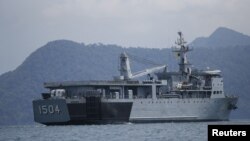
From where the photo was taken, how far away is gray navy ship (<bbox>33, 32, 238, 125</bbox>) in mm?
97806

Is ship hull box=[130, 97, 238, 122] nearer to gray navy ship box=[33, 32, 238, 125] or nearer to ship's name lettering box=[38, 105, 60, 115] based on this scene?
gray navy ship box=[33, 32, 238, 125]

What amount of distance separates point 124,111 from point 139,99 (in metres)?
2.53

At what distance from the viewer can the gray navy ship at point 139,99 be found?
97806 mm

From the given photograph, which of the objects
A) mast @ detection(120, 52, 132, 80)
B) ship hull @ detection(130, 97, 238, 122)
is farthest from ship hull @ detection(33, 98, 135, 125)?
mast @ detection(120, 52, 132, 80)

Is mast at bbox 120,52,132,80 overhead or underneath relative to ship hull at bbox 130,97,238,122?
overhead

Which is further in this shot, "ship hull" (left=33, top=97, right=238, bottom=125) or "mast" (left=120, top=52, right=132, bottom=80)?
"mast" (left=120, top=52, right=132, bottom=80)

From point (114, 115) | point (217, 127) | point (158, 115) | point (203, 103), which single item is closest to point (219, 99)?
point (203, 103)

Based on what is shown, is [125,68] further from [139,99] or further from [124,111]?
[124,111]

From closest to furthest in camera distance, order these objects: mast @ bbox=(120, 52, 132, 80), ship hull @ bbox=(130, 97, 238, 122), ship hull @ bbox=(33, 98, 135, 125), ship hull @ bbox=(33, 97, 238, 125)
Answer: ship hull @ bbox=(33, 98, 135, 125)
ship hull @ bbox=(33, 97, 238, 125)
ship hull @ bbox=(130, 97, 238, 122)
mast @ bbox=(120, 52, 132, 80)

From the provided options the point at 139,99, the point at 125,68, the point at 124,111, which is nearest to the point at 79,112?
the point at 124,111

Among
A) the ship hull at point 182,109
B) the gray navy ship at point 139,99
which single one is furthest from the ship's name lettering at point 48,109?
the ship hull at point 182,109

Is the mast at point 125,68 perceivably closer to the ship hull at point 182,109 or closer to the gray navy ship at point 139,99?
the gray navy ship at point 139,99

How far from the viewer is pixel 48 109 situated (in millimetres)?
98562

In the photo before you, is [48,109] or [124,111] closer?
[48,109]
